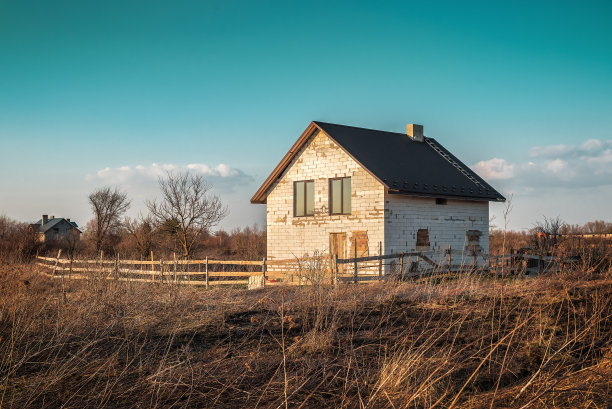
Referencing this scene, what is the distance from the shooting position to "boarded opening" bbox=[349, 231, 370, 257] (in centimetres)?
2311

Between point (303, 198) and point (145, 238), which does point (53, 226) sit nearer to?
point (145, 238)

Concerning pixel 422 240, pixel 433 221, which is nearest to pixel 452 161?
pixel 433 221

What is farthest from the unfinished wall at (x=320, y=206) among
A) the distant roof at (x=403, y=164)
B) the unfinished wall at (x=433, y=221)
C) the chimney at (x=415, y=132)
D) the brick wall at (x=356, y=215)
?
the chimney at (x=415, y=132)

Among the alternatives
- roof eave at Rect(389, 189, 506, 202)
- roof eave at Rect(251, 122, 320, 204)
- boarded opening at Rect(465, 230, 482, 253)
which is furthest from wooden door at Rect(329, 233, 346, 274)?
boarded opening at Rect(465, 230, 482, 253)

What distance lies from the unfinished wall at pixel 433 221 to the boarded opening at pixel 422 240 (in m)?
0.15

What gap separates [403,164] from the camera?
2506cm

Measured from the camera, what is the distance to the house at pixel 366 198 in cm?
2308

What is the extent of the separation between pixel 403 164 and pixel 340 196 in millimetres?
3332

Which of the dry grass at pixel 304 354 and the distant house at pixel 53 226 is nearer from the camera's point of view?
the dry grass at pixel 304 354

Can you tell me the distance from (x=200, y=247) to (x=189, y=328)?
3795 cm

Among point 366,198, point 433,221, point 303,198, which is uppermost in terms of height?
point 303,198

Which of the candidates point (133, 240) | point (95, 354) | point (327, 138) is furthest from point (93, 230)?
point (95, 354)

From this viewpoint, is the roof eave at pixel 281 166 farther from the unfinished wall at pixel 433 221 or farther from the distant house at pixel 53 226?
the distant house at pixel 53 226

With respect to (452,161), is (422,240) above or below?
below
